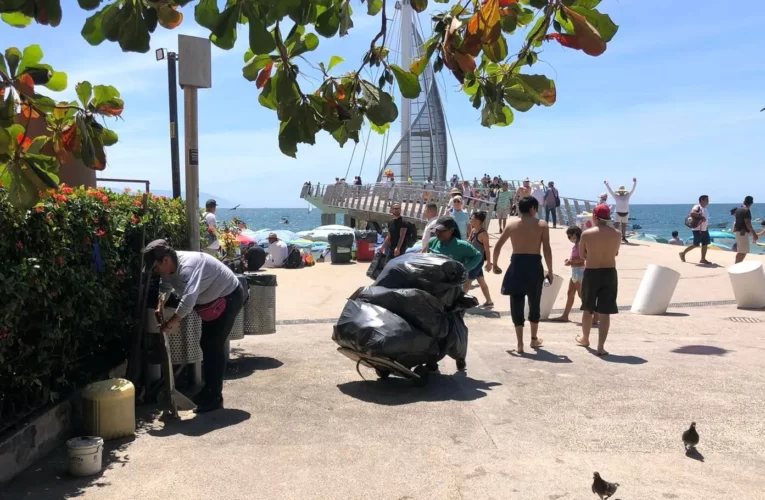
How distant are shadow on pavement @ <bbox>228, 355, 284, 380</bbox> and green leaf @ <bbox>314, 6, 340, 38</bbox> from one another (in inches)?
175

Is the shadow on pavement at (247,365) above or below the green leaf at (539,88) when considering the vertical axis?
below

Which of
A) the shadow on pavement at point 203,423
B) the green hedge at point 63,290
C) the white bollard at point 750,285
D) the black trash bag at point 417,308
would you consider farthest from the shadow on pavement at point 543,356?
the white bollard at point 750,285

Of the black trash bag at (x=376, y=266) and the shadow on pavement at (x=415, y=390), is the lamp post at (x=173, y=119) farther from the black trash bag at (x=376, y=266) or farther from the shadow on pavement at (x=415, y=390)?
the shadow on pavement at (x=415, y=390)

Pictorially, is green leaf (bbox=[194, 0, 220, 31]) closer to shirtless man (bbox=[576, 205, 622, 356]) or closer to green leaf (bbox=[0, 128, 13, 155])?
green leaf (bbox=[0, 128, 13, 155])

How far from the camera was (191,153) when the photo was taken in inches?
262

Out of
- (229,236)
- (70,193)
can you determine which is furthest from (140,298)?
(229,236)

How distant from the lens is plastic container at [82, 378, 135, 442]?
4633 millimetres

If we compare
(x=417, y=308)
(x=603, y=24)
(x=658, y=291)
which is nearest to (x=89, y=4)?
(x=603, y=24)

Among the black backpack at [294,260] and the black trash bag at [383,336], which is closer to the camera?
the black trash bag at [383,336]

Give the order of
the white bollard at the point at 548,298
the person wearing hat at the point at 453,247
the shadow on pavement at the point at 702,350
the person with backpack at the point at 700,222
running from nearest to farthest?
the person wearing hat at the point at 453,247 < the shadow on pavement at the point at 702,350 < the white bollard at the point at 548,298 < the person with backpack at the point at 700,222

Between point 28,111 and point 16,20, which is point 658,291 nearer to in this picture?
point 28,111

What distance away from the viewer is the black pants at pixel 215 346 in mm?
5355

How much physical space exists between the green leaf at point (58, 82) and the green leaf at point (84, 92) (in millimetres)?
79

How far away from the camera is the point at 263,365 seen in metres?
6.91
